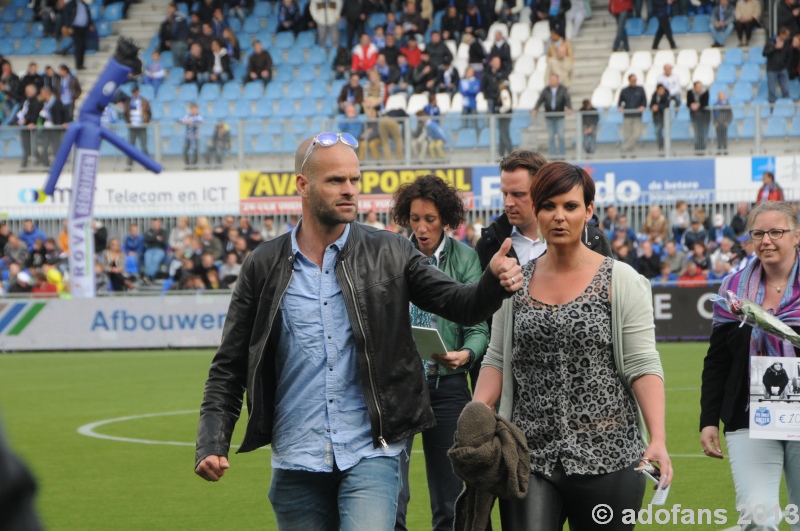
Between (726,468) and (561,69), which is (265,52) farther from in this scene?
(726,468)

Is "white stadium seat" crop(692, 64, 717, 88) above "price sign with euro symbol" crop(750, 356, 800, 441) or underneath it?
above

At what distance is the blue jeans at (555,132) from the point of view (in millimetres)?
27266

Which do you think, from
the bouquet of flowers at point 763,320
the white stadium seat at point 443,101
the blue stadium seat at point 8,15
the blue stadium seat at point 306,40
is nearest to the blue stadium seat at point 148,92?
the blue stadium seat at point 306,40

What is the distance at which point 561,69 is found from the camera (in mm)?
30969

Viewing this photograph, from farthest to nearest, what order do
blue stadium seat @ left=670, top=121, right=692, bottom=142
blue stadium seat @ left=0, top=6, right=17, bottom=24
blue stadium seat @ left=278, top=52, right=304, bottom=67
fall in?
blue stadium seat @ left=0, top=6, right=17, bottom=24
blue stadium seat @ left=278, top=52, right=304, bottom=67
blue stadium seat @ left=670, top=121, right=692, bottom=142

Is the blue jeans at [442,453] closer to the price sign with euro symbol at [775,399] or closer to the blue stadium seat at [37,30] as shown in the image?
the price sign with euro symbol at [775,399]

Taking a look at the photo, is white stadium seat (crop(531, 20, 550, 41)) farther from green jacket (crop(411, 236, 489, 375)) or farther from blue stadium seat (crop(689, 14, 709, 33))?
green jacket (crop(411, 236, 489, 375))

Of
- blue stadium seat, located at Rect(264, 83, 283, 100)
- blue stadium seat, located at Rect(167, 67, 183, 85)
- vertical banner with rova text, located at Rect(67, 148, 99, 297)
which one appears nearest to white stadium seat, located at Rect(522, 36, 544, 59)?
blue stadium seat, located at Rect(264, 83, 283, 100)

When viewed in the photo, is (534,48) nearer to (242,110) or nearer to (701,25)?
(701,25)

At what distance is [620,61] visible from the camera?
1282 inches

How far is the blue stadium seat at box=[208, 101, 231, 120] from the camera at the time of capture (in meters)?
33.7

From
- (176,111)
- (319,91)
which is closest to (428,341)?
(319,91)

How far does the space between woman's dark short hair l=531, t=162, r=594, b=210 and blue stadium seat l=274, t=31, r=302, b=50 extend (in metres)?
32.2

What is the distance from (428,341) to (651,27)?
29380 mm
